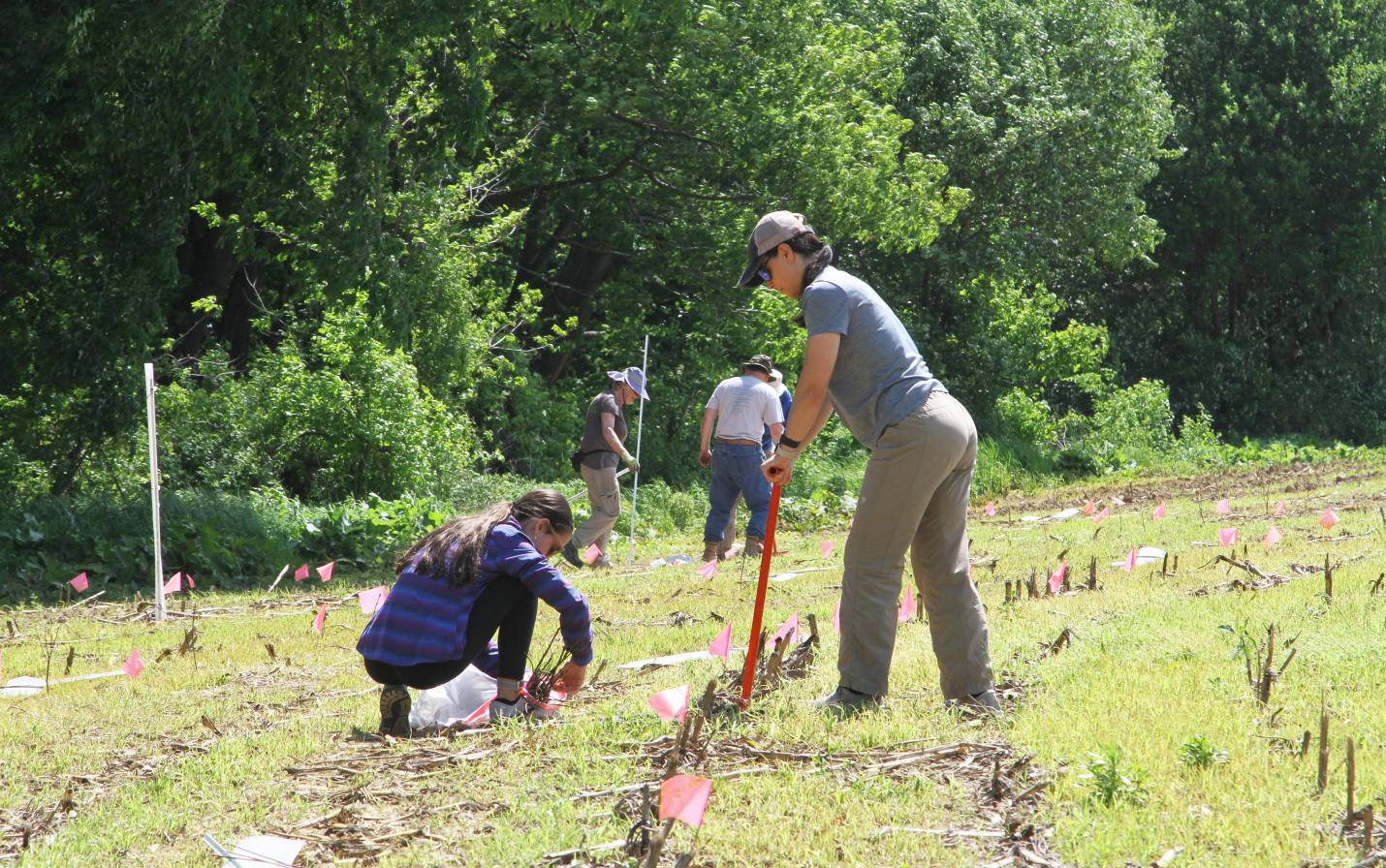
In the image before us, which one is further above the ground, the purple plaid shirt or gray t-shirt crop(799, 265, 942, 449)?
gray t-shirt crop(799, 265, 942, 449)

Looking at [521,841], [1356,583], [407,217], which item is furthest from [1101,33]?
[521,841]

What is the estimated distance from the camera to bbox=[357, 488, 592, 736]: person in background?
5977 millimetres

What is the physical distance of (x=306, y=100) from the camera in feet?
48.5

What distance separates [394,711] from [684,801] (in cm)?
231

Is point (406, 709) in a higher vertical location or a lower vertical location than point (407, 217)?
lower

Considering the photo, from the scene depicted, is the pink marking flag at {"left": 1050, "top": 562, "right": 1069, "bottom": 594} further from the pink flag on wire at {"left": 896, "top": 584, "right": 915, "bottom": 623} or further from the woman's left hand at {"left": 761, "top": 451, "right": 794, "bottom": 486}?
the woman's left hand at {"left": 761, "top": 451, "right": 794, "bottom": 486}

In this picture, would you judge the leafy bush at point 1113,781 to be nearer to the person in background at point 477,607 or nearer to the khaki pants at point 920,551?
the khaki pants at point 920,551

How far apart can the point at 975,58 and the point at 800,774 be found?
88.0 ft

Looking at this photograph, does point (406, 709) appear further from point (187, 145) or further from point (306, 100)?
point (306, 100)

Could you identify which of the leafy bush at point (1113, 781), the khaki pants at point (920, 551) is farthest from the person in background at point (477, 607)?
the leafy bush at point (1113, 781)

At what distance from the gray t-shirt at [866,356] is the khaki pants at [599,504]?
7.85 metres

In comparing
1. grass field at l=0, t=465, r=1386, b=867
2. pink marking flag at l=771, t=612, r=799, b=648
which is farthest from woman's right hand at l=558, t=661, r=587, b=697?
pink marking flag at l=771, t=612, r=799, b=648

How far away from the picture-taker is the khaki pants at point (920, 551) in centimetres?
560

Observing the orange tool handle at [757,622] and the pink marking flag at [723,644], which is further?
the pink marking flag at [723,644]
